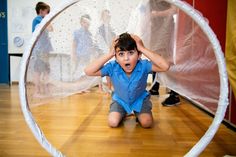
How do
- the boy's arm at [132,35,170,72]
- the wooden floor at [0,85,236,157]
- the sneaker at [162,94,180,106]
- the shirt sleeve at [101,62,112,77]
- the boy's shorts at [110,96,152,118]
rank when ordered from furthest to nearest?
the sneaker at [162,94,180,106]
the boy's shorts at [110,96,152,118]
the shirt sleeve at [101,62,112,77]
the boy's arm at [132,35,170,72]
the wooden floor at [0,85,236,157]

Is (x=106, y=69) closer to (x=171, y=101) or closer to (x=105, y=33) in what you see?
(x=105, y=33)

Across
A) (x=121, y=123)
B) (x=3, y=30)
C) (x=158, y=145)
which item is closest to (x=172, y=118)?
(x=121, y=123)

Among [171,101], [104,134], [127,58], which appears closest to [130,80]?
[127,58]

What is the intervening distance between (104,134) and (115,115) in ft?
0.72

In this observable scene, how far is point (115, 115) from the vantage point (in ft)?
5.06

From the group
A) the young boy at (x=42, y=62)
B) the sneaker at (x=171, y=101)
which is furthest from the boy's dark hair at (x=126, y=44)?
the sneaker at (x=171, y=101)

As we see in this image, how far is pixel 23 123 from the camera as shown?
1.53 metres

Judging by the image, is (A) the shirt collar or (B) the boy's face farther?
(A) the shirt collar

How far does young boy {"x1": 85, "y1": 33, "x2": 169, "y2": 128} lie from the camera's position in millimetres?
1302

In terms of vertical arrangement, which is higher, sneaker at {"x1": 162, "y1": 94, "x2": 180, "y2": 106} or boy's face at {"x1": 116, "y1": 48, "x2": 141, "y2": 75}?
boy's face at {"x1": 116, "y1": 48, "x2": 141, "y2": 75}

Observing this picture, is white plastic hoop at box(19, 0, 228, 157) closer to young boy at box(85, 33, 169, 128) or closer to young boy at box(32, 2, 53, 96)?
young boy at box(32, 2, 53, 96)

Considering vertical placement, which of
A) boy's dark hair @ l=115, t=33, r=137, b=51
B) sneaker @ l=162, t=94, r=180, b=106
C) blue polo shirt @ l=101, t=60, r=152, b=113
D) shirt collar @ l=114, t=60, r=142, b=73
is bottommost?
sneaker @ l=162, t=94, r=180, b=106

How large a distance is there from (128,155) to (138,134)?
1.03 ft

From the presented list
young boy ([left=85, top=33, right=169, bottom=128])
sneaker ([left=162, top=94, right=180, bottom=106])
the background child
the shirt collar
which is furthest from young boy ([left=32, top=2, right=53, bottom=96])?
sneaker ([left=162, top=94, right=180, bottom=106])
